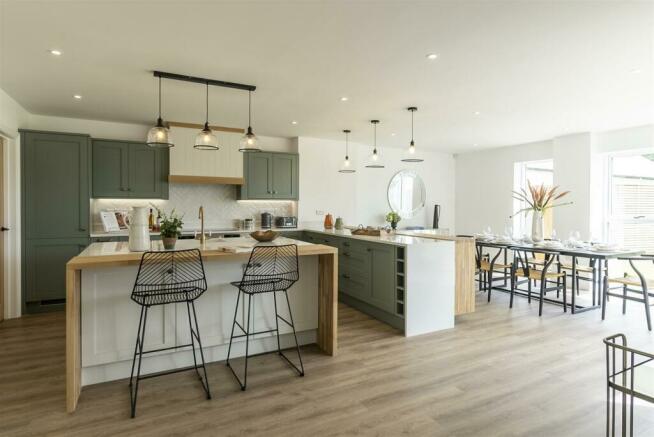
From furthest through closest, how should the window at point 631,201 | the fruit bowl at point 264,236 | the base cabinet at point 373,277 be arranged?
1. the window at point 631,201
2. the base cabinet at point 373,277
3. the fruit bowl at point 264,236

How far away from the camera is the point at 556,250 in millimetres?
4941

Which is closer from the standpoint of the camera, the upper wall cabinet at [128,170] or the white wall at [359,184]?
the upper wall cabinet at [128,170]

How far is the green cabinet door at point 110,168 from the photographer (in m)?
5.24

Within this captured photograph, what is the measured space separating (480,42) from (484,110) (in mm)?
2204

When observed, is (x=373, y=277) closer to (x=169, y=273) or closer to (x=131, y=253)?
(x=169, y=273)

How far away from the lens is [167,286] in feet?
9.55

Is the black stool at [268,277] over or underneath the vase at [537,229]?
underneath

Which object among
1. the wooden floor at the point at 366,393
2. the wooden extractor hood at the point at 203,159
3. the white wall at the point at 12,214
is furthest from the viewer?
the wooden extractor hood at the point at 203,159

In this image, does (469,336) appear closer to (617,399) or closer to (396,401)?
(617,399)

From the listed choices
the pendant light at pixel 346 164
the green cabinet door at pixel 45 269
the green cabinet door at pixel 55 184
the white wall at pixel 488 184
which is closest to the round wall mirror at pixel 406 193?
the white wall at pixel 488 184

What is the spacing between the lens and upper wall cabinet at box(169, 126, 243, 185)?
222 inches

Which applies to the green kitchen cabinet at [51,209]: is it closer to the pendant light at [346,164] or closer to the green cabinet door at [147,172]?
the green cabinet door at [147,172]

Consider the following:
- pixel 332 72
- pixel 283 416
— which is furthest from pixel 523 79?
pixel 283 416

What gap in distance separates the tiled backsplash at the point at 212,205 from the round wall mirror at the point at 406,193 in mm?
2346
